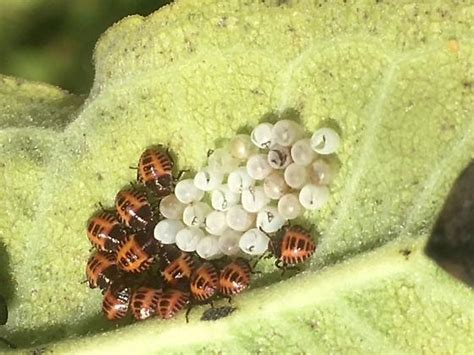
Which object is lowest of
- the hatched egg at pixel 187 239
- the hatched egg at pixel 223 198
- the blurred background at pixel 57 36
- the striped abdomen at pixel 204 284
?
the striped abdomen at pixel 204 284

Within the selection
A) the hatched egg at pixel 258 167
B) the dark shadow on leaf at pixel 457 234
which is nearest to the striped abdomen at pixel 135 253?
the hatched egg at pixel 258 167

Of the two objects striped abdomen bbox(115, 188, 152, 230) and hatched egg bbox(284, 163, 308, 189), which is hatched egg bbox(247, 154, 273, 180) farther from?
striped abdomen bbox(115, 188, 152, 230)

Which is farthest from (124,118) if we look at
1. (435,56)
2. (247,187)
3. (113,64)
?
(435,56)

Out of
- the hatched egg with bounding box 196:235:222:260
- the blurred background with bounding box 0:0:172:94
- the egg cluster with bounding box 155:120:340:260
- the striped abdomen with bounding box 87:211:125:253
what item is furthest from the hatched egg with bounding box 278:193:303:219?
the blurred background with bounding box 0:0:172:94

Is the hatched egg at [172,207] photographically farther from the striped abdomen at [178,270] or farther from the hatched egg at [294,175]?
the hatched egg at [294,175]

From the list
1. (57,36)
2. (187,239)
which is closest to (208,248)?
(187,239)

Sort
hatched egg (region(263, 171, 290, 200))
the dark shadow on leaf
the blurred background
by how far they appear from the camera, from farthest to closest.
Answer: the blurred background
hatched egg (region(263, 171, 290, 200))
the dark shadow on leaf

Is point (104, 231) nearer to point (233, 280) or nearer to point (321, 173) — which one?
point (233, 280)
